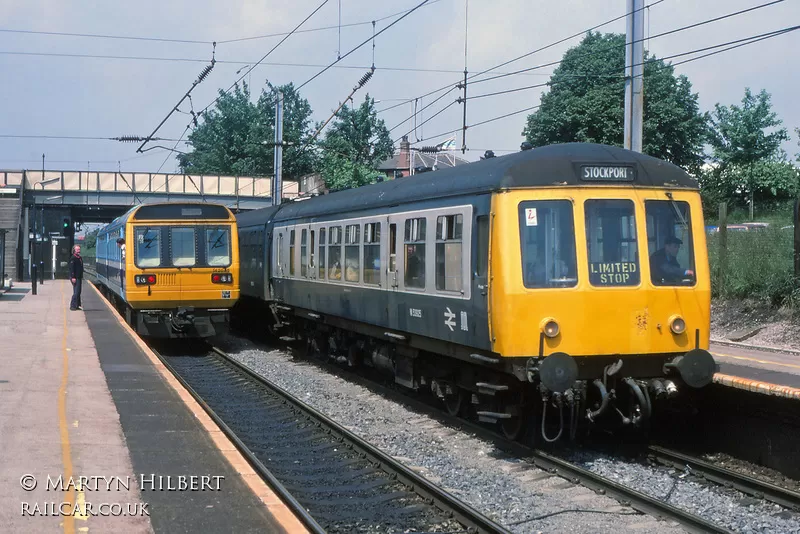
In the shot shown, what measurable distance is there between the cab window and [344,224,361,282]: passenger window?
18.4 ft

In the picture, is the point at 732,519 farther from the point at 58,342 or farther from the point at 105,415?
the point at 58,342

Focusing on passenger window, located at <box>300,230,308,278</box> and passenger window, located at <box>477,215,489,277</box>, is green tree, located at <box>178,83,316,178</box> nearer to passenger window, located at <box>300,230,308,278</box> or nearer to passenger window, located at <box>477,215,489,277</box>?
passenger window, located at <box>300,230,308,278</box>

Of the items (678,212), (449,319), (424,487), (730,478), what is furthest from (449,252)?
(730,478)

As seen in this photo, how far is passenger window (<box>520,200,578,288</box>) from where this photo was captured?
912cm

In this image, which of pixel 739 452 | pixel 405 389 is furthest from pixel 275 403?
pixel 739 452

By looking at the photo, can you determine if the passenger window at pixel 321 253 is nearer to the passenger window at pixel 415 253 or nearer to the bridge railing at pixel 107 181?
the passenger window at pixel 415 253

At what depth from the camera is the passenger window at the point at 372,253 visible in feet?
42.2

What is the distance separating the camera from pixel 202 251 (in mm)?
18688

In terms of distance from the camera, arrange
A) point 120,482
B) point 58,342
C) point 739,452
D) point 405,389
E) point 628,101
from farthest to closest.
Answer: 1. point 58,342
2. point 628,101
3. point 405,389
4. point 739,452
5. point 120,482

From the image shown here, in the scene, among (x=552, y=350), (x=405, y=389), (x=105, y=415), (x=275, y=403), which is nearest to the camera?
(x=552, y=350)

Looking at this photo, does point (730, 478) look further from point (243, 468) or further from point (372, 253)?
point (372, 253)

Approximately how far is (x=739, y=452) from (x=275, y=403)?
237 inches

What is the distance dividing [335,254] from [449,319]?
497 cm

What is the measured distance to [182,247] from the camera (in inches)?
735
